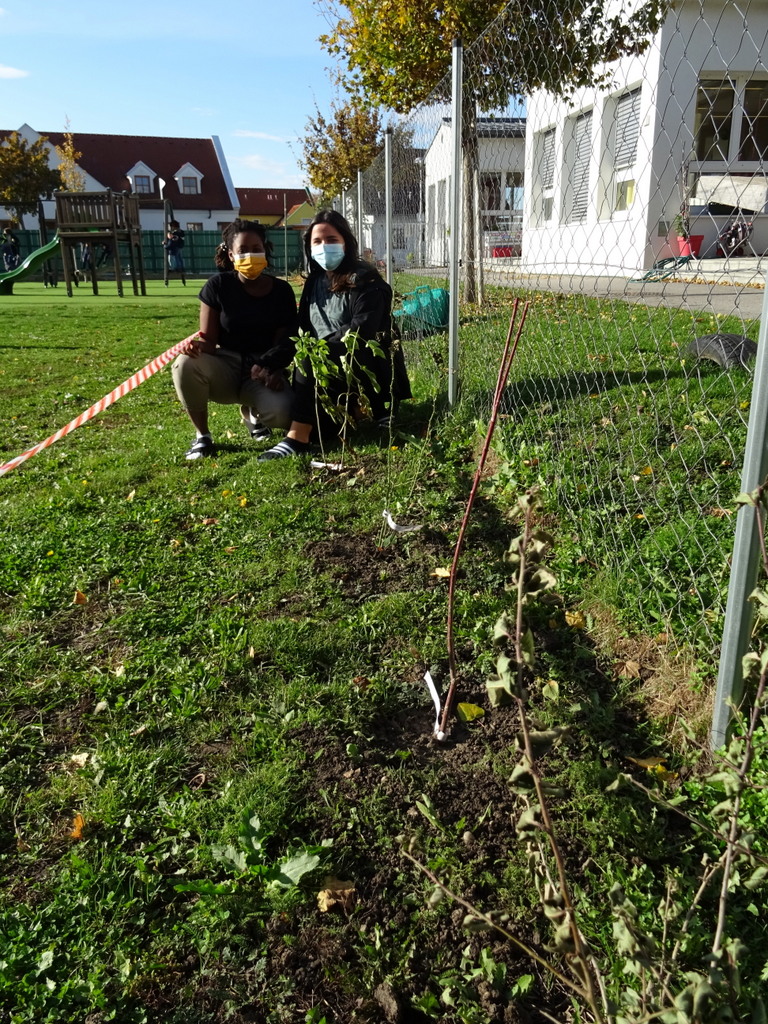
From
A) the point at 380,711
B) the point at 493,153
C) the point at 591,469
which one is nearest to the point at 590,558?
the point at 591,469

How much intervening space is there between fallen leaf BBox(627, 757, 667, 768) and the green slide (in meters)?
17.3

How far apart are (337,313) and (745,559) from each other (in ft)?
11.2

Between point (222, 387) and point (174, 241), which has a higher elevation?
point (174, 241)

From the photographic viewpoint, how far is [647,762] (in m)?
2.01

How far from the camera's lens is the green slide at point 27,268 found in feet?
53.7

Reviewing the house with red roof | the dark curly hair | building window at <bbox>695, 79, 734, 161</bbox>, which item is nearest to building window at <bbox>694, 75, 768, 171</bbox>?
building window at <bbox>695, 79, 734, 161</bbox>

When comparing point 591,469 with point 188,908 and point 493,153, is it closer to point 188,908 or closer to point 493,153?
point 493,153

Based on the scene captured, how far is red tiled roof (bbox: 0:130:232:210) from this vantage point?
154 feet

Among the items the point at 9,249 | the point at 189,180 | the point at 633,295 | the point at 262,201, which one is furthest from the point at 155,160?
the point at 633,295

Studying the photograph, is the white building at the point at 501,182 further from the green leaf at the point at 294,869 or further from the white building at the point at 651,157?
the green leaf at the point at 294,869

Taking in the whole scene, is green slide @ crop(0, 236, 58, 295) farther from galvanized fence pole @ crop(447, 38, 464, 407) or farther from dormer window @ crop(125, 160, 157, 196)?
dormer window @ crop(125, 160, 157, 196)

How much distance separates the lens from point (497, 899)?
5.45 feet

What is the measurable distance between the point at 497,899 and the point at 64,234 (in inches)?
778

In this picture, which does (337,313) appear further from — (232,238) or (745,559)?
(745,559)
